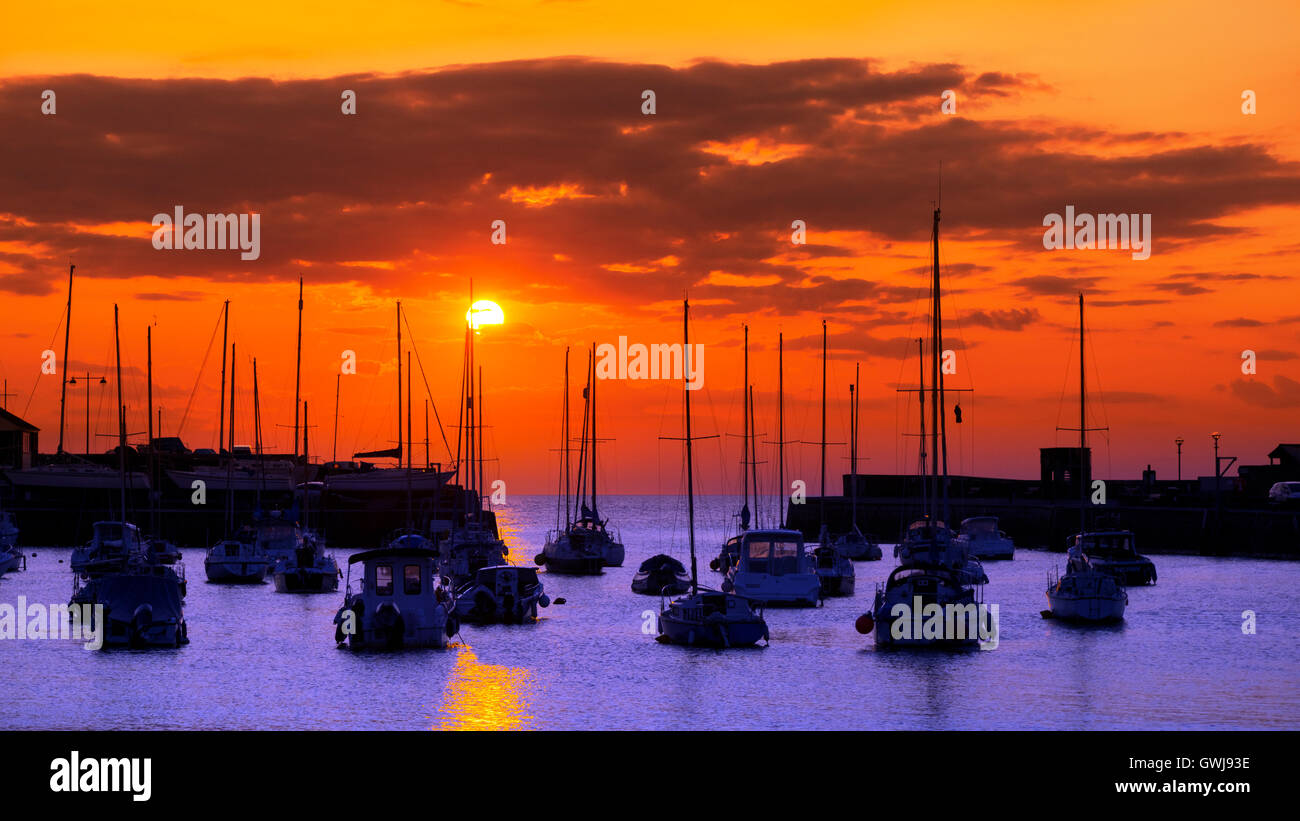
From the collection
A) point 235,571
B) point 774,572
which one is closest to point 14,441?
point 235,571

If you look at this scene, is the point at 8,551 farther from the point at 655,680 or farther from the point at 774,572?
the point at 655,680

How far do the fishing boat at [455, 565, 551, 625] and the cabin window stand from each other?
1253 cm

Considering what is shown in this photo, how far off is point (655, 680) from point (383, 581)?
1243 centimetres

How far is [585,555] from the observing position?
4232 inches

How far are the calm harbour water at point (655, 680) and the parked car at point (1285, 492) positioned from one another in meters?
68.1

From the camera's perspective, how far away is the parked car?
13788cm

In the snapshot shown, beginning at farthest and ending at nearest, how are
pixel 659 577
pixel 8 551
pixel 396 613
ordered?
pixel 8 551, pixel 659 577, pixel 396 613

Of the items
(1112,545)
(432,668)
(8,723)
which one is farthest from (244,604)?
(1112,545)

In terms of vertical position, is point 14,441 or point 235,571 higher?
point 14,441

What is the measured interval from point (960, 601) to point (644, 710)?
17.6 m

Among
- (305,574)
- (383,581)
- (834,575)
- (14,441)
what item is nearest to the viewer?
(383,581)

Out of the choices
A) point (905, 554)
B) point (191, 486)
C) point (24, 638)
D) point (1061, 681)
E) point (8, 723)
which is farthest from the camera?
point (191, 486)

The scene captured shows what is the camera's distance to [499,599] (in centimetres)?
6956
